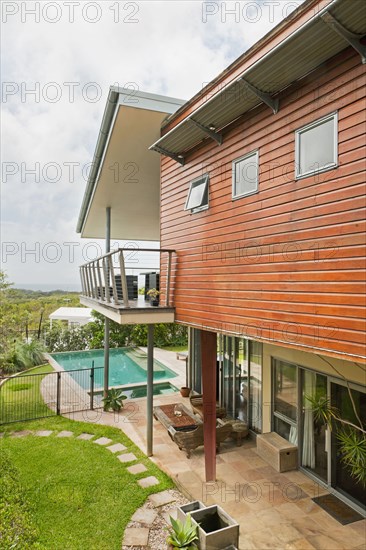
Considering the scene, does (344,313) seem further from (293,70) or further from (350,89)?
(293,70)

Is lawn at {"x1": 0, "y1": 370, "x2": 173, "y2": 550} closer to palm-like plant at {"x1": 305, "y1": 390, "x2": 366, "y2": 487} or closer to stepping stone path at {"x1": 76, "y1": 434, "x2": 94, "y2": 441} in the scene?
stepping stone path at {"x1": 76, "y1": 434, "x2": 94, "y2": 441}

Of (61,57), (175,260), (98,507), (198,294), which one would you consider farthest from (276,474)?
(61,57)

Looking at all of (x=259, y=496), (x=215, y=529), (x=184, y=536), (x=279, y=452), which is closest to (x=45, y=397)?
(x=279, y=452)

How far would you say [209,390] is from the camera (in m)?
6.93

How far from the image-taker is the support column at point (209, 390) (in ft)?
22.6

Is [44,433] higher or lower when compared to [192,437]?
lower

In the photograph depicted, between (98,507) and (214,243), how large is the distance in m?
5.11

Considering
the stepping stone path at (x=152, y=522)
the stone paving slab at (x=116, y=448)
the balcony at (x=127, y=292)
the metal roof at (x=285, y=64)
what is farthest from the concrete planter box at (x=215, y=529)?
the metal roof at (x=285, y=64)

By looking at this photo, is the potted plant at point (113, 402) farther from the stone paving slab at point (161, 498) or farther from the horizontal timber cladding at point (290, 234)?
the horizontal timber cladding at point (290, 234)

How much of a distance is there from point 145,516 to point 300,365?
159 inches

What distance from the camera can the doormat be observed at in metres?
5.75

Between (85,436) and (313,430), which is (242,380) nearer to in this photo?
(313,430)

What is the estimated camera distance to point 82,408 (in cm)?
1145

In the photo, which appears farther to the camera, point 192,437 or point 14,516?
point 192,437
